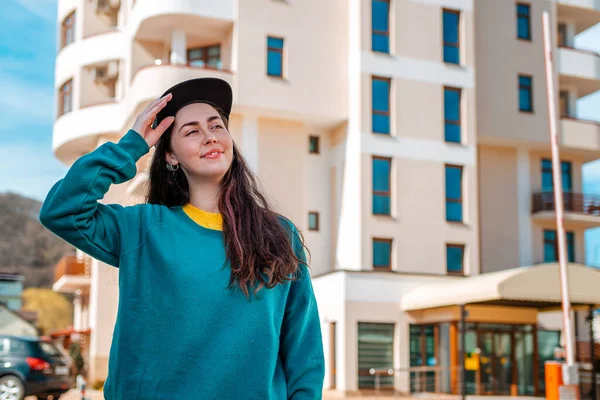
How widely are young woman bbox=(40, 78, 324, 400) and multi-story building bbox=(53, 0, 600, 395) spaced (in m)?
25.7

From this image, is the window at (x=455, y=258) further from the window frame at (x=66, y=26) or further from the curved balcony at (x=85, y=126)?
the window frame at (x=66, y=26)

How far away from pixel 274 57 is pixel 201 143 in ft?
100

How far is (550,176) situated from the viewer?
39812 millimetres

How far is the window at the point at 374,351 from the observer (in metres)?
31.7

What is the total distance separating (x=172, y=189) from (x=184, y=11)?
2978 centimetres

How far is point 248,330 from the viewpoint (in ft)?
9.59

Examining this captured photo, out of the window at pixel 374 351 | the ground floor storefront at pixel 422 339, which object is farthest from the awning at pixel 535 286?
the window at pixel 374 351

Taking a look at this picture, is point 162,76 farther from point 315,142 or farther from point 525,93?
point 525,93

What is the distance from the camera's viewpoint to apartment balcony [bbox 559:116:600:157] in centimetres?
3919

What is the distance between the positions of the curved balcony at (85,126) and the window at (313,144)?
738 centimetres

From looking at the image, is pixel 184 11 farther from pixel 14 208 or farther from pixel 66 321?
pixel 14 208

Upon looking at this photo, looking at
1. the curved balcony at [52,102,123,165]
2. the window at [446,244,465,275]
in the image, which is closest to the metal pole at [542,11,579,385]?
the window at [446,244,465,275]

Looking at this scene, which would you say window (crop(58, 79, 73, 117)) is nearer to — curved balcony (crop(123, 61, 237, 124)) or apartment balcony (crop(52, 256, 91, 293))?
apartment balcony (crop(52, 256, 91, 293))

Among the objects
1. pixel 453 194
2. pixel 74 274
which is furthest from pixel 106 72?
pixel 453 194
